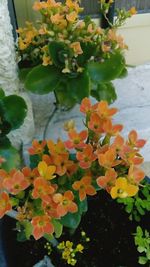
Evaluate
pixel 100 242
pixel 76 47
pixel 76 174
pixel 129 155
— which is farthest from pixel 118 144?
pixel 100 242

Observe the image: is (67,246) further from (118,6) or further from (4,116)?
(118,6)

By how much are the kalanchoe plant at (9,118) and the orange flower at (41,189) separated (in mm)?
218

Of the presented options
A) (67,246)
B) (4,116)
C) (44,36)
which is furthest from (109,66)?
(67,246)

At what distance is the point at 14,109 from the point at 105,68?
0.27 meters

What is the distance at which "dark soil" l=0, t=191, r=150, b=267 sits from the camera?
1.01m

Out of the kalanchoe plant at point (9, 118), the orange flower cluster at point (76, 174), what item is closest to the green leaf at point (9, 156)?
the kalanchoe plant at point (9, 118)

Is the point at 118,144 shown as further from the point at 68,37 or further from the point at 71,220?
the point at 68,37

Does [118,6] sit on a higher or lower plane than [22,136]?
higher

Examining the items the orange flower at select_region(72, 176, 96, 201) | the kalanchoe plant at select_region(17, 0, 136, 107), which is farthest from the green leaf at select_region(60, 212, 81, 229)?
the kalanchoe plant at select_region(17, 0, 136, 107)

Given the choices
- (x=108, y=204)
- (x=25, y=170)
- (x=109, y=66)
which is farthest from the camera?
(x=108, y=204)

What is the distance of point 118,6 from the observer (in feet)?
4.54

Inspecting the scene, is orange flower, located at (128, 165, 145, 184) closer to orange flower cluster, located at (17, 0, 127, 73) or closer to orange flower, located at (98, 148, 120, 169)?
orange flower, located at (98, 148, 120, 169)

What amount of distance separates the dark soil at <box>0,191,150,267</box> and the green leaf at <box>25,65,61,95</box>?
0.36 metres

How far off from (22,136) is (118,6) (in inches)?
24.4
